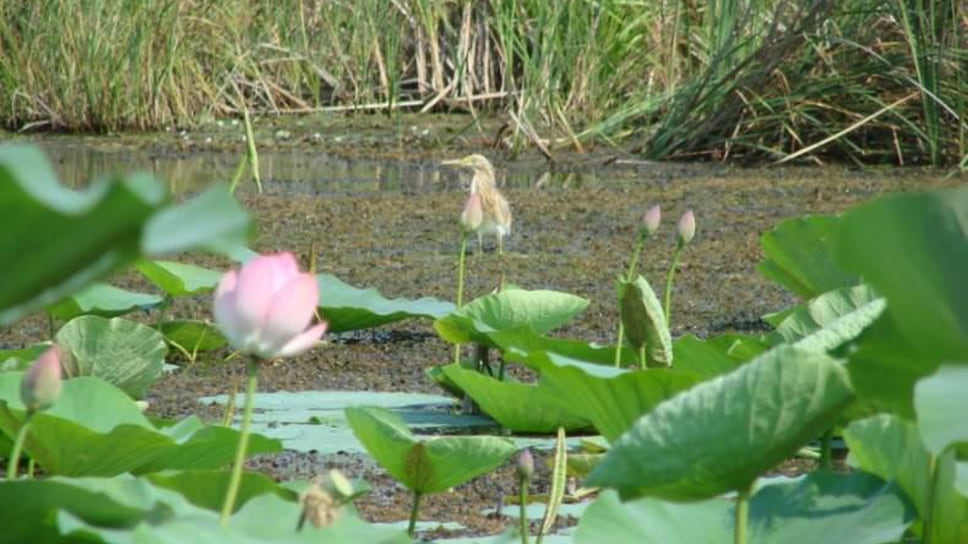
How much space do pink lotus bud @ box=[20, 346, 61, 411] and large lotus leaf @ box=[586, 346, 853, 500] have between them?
0.35 meters

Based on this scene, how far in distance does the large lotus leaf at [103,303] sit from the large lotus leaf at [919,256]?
2.27 m

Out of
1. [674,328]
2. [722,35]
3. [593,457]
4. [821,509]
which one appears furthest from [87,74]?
[821,509]

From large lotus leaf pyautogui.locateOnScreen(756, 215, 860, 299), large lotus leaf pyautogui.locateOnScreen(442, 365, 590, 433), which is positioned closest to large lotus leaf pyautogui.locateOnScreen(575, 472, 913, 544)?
large lotus leaf pyautogui.locateOnScreen(442, 365, 590, 433)

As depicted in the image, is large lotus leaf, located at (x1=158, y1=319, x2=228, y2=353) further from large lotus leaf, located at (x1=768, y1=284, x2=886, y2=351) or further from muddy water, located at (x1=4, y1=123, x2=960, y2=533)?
large lotus leaf, located at (x1=768, y1=284, x2=886, y2=351)

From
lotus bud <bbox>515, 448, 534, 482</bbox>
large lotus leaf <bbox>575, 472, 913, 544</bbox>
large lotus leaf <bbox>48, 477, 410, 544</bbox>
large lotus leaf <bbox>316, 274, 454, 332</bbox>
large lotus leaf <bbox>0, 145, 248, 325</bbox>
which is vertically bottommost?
large lotus leaf <bbox>316, 274, 454, 332</bbox>

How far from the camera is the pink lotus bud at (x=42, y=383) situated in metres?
1.23

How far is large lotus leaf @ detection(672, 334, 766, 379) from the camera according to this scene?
2182 millimetres

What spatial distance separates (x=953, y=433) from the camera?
3.75 ft

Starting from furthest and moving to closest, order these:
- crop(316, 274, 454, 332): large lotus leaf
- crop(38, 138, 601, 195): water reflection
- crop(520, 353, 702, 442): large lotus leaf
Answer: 1. crop(38, 138, 601, 195): water reflection
2. crop(316, 274, 454, 332): large lotus leaf
3. crop(520, 353, 702, 442): large lotus leaf

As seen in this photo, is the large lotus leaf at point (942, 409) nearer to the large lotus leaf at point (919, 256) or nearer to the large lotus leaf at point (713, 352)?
the large lotus leaf at point (919, 256)

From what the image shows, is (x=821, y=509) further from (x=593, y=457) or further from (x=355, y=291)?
(x=355, y=291)

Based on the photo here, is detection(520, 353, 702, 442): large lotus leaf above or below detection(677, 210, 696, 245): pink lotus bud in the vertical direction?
above

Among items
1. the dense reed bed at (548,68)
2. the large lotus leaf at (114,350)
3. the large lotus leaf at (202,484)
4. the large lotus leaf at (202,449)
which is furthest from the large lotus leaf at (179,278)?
the dense reed bed at (548,68)

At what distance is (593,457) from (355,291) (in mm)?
1179
